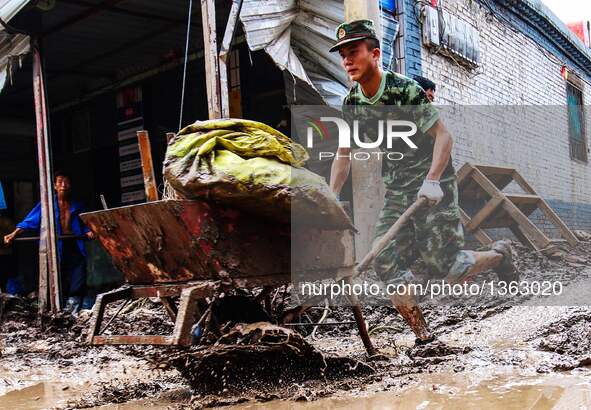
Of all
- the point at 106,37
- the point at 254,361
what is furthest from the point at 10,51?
the point at 254,361

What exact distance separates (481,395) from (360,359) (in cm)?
114

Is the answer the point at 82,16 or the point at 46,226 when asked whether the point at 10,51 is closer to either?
the point at 82,16

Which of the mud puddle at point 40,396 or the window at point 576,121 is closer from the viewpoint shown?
the mud puddle at point 40,396

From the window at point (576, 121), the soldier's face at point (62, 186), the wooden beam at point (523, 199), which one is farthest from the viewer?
the window at point (576, 121)

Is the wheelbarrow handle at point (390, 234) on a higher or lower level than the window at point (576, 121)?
lower

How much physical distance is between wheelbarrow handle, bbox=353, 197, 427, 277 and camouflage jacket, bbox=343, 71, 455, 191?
0.38 ft

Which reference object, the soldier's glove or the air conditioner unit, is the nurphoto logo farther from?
the air conditioner unit

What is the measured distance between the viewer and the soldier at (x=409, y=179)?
4.32m

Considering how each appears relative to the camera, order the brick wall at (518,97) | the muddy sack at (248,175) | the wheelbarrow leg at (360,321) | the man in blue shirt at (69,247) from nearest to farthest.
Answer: the muddy sack at (248,175) < the wheelbarrow leg at (360,321) < the man in blue shirt at (69,247) < the brick wall at (518,97)

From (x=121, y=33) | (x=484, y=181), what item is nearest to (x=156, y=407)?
(x=484, y=181)

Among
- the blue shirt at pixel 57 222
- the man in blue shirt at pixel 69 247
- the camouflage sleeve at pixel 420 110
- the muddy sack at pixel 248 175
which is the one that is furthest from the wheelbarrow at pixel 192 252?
the man in blue shirt at pixel 69 247

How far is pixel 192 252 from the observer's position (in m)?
3.27

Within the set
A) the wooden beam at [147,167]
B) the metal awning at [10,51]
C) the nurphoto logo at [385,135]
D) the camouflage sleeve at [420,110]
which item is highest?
the metal awning at [10,51]

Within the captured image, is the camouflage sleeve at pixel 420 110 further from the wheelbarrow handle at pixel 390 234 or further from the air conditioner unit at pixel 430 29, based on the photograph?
the air conditioner unit at pixel 430 29
